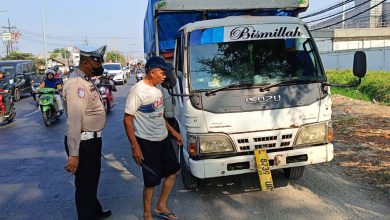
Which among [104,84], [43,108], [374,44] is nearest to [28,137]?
[43,108]

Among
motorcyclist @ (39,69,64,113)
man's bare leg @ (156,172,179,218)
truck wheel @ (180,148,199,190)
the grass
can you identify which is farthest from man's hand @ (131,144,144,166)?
the grass

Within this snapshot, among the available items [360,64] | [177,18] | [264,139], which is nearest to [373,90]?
[177,18]

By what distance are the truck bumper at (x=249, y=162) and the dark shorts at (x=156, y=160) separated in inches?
13.3

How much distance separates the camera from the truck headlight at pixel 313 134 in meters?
4.60

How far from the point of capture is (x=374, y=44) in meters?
45.6

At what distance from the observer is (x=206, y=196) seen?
5102 millimetres

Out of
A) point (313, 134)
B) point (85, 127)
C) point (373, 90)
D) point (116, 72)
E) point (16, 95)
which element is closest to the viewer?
point (85, 127)

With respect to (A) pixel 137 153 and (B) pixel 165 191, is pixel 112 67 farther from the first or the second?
(A) pixel 137 153

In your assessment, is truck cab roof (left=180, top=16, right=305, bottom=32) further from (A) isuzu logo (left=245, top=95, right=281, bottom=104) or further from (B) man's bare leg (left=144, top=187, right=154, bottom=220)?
(B) man's bare leg (left=144, top=187, right=154, bottom=220)

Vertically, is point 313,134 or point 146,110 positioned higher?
point 146,110

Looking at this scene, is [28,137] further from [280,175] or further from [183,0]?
[280,175]

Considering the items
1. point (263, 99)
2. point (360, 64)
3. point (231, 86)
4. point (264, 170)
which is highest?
point (360, 64)

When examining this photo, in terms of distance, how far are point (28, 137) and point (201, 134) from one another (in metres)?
6.95

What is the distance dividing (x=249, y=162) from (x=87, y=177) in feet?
5.76
